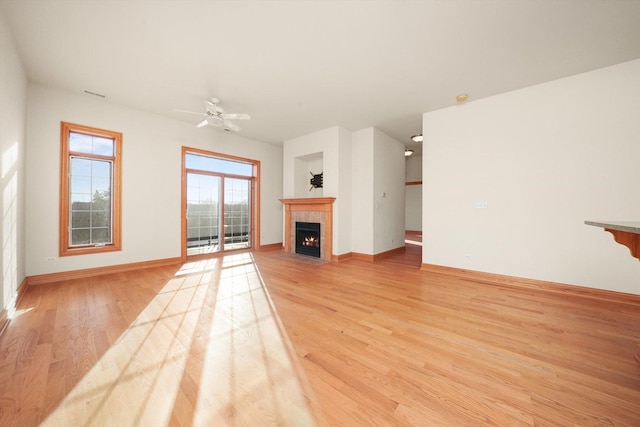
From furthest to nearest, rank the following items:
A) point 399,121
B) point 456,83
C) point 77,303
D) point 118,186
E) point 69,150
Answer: point 399,121 < point 118,186 < point 69,150 < point 456,83 < point 77,303

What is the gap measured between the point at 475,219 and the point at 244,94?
444 centimetres

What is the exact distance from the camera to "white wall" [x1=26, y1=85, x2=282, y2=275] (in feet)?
11.3

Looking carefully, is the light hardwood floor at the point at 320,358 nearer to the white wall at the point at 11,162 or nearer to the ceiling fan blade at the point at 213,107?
the white wall at the point at 11,162

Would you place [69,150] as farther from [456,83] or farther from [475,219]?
[475,219]

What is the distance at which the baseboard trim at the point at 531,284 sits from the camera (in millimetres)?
2885

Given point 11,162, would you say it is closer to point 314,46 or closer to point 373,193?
point 314,46

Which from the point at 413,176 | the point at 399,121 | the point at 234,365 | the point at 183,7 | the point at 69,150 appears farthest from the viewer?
the point at 413,176

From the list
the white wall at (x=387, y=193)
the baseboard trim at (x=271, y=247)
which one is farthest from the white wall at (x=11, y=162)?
the white wall at (x=387, y=193)

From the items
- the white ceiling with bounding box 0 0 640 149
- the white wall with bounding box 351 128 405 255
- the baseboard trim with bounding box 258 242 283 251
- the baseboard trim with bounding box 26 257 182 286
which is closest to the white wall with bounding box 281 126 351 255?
the white wall with bounding box 351 128 405 255

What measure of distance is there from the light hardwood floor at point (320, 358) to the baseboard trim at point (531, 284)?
34 millimetres

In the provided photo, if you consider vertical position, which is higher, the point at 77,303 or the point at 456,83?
the point at 456,83

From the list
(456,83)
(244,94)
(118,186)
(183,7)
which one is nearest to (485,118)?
(456,83)

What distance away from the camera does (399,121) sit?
4910mm

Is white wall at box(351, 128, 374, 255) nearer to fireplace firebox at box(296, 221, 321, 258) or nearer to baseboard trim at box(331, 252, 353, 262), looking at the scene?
baseboard trim at box(331, 252, 353, 262)
